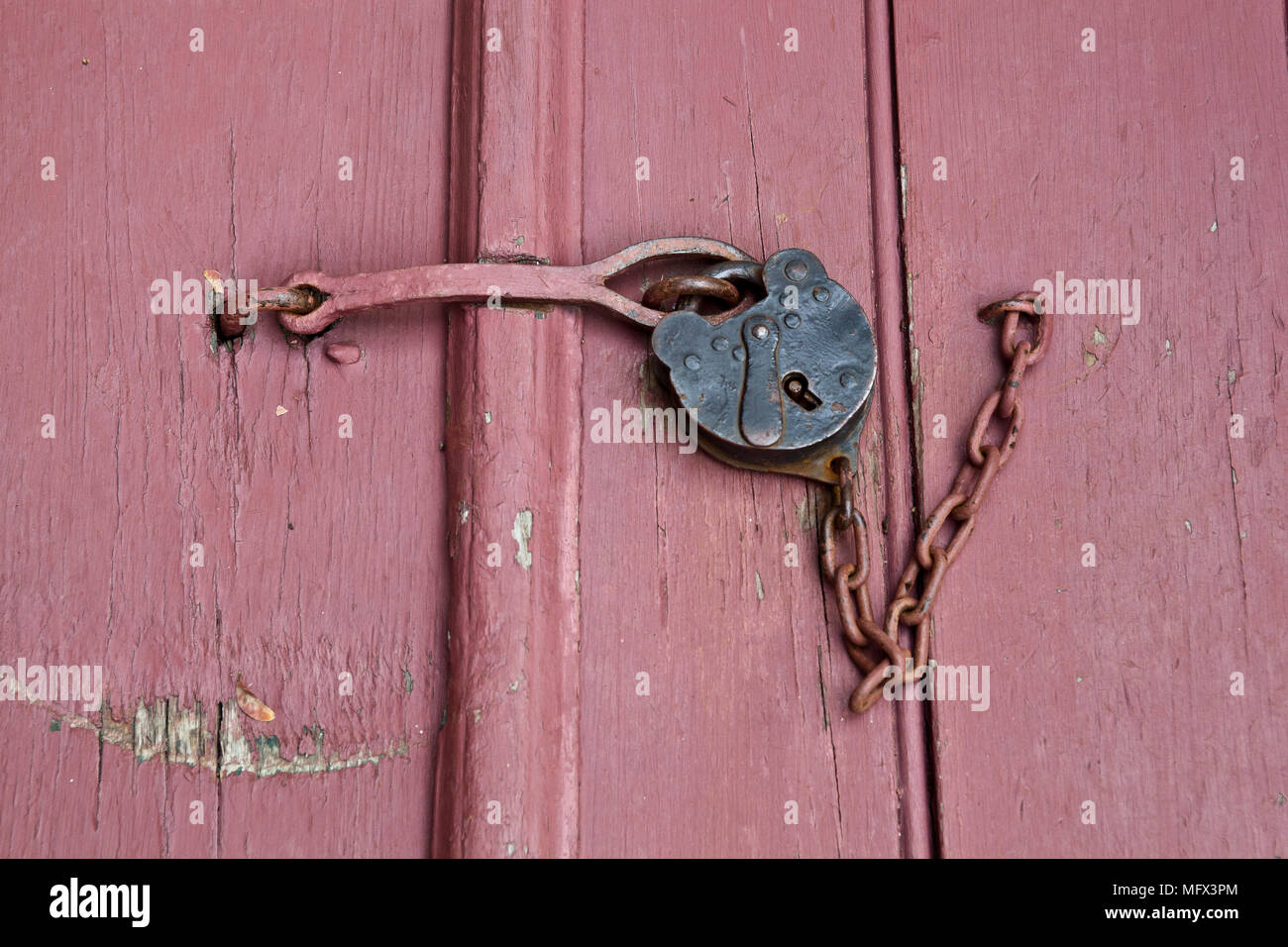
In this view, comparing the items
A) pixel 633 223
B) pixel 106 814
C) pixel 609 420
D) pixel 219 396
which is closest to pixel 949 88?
pixel 633 223

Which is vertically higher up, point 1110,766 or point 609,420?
point 609,420

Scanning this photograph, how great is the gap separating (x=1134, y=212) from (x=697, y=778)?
1.97 ft

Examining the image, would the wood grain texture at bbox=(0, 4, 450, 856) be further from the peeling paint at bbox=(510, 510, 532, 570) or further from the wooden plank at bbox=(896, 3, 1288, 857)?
the wooden plank at bbox=(896, 3, 1288, 857)

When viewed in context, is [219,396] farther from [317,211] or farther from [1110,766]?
[1110,766]

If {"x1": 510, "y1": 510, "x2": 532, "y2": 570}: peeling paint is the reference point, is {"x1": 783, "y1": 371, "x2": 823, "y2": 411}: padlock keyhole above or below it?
above

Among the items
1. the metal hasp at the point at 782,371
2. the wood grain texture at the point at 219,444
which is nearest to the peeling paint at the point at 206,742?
the wood grain texture at the point at 219,444

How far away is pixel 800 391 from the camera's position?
2.71ft

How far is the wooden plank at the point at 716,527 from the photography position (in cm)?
80

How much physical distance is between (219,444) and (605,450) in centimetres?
30

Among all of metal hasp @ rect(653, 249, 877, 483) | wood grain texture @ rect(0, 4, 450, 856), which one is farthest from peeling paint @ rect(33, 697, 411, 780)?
metal hasp @ rect(653, 249, 877, 483)

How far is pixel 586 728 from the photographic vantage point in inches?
31.8

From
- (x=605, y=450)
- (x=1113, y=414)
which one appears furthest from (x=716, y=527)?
(x=1113, y=414)

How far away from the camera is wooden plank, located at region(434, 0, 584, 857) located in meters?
0.75

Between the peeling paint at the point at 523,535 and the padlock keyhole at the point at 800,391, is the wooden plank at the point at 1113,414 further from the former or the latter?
the peeling paint at the point at 523,535
